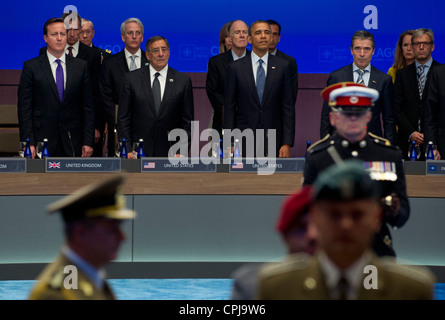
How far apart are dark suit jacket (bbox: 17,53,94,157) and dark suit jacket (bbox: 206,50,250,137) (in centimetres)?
108

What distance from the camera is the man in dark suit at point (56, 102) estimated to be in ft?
19.9

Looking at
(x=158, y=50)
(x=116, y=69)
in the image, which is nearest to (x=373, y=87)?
(x=158, y=50)

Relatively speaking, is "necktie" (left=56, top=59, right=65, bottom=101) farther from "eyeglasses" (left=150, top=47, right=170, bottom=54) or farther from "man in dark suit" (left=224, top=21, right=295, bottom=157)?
"man in dark suit" (left=224, top=21, right=295, bottom=157)

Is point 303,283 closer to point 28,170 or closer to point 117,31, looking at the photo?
point 28,170

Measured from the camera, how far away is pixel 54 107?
6.13m

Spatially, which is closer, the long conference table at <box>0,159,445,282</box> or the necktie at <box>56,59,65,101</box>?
the long conference table at <box>0,159,445,282</box>

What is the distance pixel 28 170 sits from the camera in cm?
583

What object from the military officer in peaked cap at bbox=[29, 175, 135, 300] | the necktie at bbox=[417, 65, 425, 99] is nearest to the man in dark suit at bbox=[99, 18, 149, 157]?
the necktie at bbox=[417, 65, 425, 99]

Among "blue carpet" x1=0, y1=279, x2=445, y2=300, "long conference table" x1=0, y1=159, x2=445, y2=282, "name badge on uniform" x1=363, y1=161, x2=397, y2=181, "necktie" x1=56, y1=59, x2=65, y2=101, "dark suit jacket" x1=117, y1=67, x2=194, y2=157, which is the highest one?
"necktie" x1=56, y1=59, x2=65, y2=101

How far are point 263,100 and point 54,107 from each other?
1.57 meters

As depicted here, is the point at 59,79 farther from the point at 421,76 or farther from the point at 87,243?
the point at 87,243

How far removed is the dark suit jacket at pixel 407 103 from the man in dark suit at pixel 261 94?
0.98 metres

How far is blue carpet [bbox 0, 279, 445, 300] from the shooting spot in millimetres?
5430

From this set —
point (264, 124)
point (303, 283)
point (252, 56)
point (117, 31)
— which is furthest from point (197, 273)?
point (303, 283)
